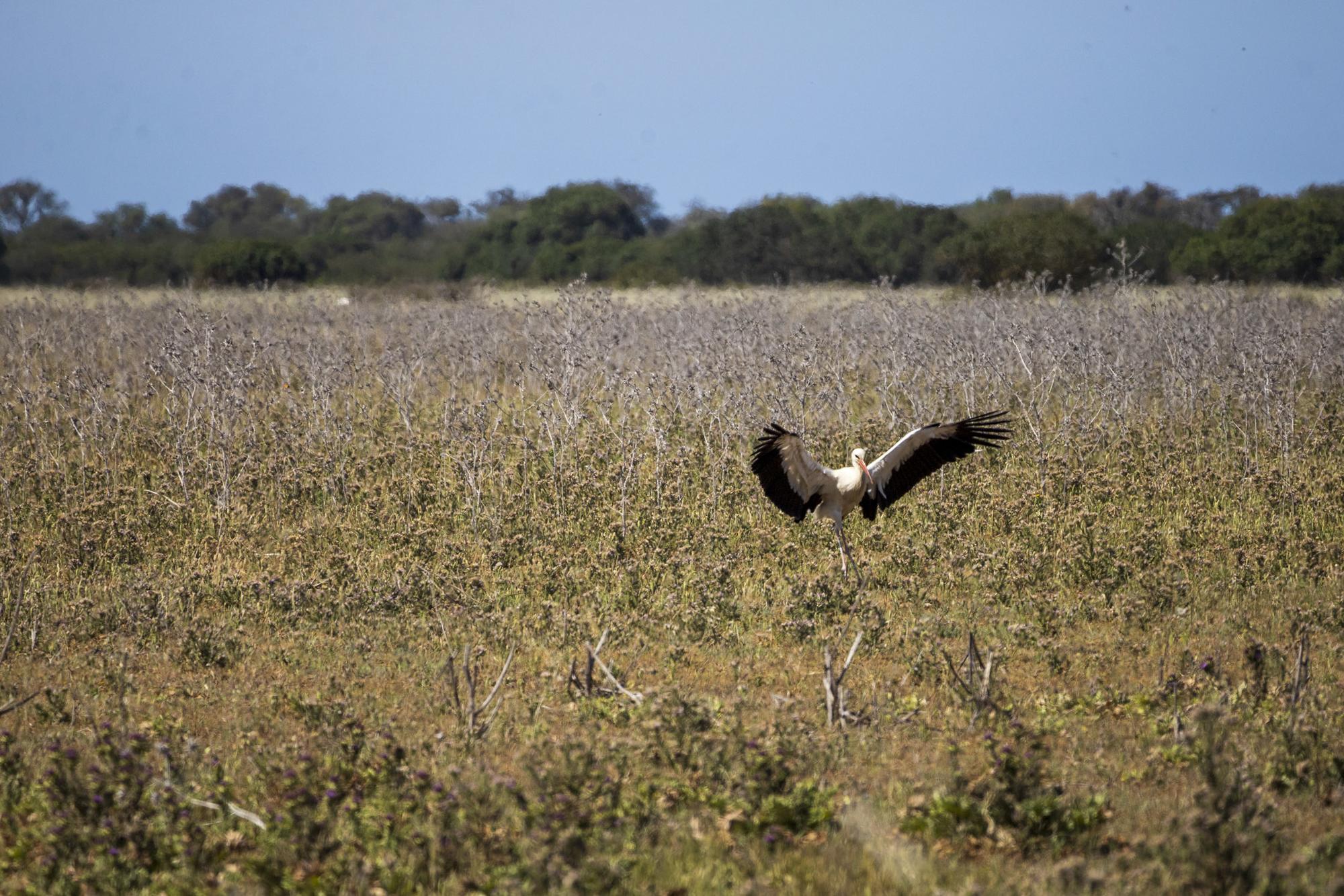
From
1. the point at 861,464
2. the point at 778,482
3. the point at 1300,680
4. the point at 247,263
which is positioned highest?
the point at 247,263

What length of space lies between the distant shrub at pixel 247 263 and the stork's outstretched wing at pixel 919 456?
74.4 ft

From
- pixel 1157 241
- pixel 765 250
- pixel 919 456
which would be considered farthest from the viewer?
pixel 765 250

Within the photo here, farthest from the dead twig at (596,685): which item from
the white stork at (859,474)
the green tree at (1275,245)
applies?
the green tree at (1275,245)

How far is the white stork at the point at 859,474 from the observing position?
6973mm

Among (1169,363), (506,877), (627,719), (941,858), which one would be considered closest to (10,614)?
(627,719)

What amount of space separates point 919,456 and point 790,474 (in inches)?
31.6

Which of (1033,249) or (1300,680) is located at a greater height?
(1033,249)

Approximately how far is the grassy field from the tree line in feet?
34.1

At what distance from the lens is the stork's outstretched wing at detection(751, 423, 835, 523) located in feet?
22.1

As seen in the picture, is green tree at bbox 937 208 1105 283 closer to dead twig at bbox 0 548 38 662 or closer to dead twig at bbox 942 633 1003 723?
dead twig at bbox 942 633 1003 723

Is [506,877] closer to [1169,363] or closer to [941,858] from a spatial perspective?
[941,858]

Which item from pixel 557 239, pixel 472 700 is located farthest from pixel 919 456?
pixel 557 239

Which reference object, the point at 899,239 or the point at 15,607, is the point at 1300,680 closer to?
the point at 15,607

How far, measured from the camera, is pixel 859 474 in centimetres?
705
